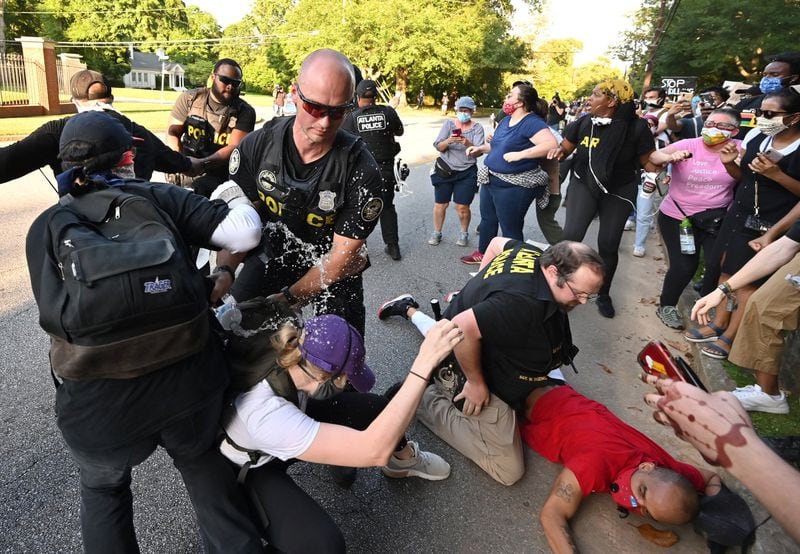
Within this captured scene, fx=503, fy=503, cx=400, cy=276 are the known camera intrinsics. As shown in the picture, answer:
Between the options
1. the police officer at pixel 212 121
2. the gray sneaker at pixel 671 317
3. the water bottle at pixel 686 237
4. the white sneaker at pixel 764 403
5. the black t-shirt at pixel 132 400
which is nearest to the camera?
the black t-shirt at pixel 132 400

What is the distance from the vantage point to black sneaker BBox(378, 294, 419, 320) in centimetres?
408

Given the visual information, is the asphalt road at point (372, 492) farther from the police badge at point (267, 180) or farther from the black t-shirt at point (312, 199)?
the police badge at point (267, 180)

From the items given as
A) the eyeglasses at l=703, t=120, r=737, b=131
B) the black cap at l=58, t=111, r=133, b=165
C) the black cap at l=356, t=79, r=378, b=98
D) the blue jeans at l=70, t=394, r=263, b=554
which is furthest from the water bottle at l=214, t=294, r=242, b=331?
the eyeglasses at l=703, t=120, r=737, b=131

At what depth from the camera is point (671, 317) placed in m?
4.75

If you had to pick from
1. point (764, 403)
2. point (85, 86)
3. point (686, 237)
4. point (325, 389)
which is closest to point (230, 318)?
point (325, 389)

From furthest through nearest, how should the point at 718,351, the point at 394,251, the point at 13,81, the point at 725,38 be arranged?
the point at 725,38
the point at 13,81
the point at 394,251
the point at 718,351

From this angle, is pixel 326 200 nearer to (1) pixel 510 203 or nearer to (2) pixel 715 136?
(1) pixel 510 203

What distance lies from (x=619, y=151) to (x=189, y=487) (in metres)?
4.14

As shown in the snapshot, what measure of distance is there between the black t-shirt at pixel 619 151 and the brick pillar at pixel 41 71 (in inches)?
666

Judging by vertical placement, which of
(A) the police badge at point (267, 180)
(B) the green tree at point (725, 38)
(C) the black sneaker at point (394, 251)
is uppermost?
(B) the green tree at point (725, 38)

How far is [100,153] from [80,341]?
66 centimetres

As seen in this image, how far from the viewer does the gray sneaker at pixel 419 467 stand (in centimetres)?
249

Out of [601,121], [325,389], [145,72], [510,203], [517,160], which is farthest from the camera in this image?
[145,72]

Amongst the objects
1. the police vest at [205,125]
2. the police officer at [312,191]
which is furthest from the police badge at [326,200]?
the police vest at [205,125]
